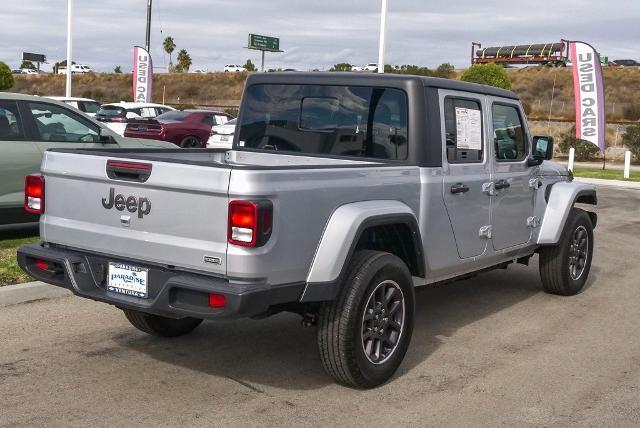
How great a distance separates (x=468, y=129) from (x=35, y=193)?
3.05 metres

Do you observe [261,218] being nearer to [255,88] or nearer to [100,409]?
[100,409]

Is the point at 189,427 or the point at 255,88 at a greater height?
the point at 255,88

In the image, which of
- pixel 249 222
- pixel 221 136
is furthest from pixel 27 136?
pixel 221 136

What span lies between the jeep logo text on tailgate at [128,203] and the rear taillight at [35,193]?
0.60 metres

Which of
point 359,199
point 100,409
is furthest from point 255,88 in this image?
point 100,409

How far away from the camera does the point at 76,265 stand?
481 centimetres

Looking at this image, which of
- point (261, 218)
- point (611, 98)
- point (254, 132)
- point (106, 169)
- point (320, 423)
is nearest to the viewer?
point (261, 218)

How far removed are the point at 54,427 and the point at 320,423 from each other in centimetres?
137

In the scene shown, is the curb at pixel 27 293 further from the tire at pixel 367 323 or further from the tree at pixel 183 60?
the tree at pixel 183 60

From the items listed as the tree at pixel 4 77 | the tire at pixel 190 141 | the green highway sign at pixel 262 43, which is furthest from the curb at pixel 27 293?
the green highway sign at pixel 262 43

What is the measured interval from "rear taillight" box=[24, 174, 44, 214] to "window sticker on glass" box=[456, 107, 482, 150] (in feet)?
9.31

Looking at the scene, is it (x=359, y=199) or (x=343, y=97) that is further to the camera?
(x=343, y=97)

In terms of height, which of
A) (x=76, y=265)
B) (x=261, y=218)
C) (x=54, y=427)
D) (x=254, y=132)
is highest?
(x=254, y=132)

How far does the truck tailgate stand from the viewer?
4.29 meters
